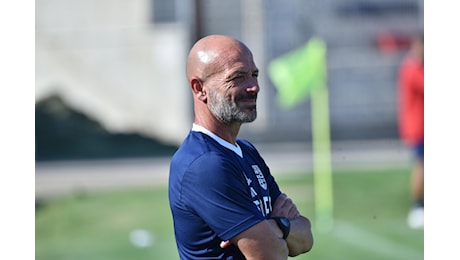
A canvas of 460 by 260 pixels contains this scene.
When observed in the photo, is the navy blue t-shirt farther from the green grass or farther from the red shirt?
the red shirt

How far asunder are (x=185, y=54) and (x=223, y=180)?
18.2 meters

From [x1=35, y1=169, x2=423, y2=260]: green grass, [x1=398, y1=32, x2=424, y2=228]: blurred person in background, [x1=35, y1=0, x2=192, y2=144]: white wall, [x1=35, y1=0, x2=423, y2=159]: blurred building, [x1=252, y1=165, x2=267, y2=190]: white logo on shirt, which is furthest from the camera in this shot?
[x1=35, y1=0, x2=192, y2=144]: white wall

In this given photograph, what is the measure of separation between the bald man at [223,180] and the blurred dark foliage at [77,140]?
17.4 metres

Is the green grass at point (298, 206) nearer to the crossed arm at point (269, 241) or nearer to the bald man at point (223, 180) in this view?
the crossed arm at point (269, 241)

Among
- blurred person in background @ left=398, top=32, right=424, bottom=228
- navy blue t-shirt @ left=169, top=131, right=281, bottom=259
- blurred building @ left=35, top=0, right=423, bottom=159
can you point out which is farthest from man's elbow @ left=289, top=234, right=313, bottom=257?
blurred building @ left=35, top=0, right=423, bottom=159

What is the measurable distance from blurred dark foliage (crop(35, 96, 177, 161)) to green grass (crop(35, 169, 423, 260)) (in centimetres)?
621

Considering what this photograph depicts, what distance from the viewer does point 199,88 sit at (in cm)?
387

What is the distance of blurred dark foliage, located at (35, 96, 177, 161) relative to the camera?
21359 millimetres

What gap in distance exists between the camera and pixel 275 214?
4012 millimetres

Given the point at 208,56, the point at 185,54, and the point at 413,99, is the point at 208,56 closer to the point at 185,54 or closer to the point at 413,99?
the point at 413,99

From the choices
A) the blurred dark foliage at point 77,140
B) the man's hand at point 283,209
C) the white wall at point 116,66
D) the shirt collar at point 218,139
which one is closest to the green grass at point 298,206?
the man's hand at point 283,209

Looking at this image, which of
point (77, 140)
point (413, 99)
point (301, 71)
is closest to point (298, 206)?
point (301, 71)
